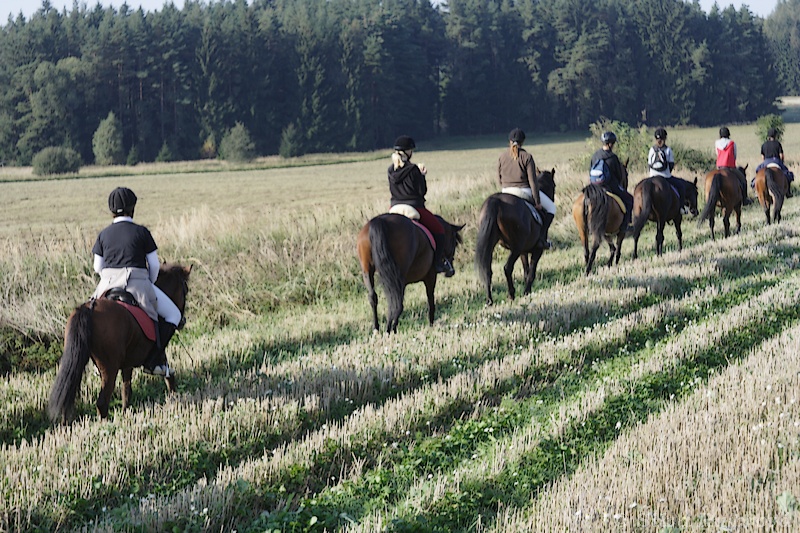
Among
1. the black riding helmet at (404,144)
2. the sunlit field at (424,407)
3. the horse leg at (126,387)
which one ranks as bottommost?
the sunlit field at (424,407)

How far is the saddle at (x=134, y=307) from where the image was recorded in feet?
21.6

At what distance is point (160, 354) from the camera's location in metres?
6.86

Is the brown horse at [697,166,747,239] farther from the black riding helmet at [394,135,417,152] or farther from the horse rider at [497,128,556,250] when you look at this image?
the black riding helmet at [394,135,417,152]

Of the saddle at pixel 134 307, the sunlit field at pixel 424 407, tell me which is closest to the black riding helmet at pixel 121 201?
the saddle at pixel 134 307

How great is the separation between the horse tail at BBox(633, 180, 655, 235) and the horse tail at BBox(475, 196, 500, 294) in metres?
4.52

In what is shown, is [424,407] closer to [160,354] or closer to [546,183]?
[160,354]

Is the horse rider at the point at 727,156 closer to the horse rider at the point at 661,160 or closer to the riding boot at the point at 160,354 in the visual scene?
the horse rider at the point at 661,160

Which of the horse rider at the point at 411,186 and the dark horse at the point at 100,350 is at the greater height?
the horse rider at the point at 411,186

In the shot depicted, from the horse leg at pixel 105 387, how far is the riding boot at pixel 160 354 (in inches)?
19.7

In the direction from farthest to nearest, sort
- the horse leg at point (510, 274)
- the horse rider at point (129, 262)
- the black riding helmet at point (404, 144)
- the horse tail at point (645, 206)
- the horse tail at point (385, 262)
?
the horse tail at point (645, 206) → the horse leg at point (510, 274) → the black riding helmet at point (404, 144) → the horse tail at point (385, 262) → the horse rider at point (129, 262)

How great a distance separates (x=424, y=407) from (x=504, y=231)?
5.36 metres

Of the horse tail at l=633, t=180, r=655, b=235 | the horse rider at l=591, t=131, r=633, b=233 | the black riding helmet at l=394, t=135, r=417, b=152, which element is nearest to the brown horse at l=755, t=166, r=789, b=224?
the horse tail at l=633, t=180, r=655, b=235

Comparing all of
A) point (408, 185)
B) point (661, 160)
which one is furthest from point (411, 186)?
point (661, 160)

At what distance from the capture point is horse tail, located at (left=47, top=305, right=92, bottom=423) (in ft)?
19.4
